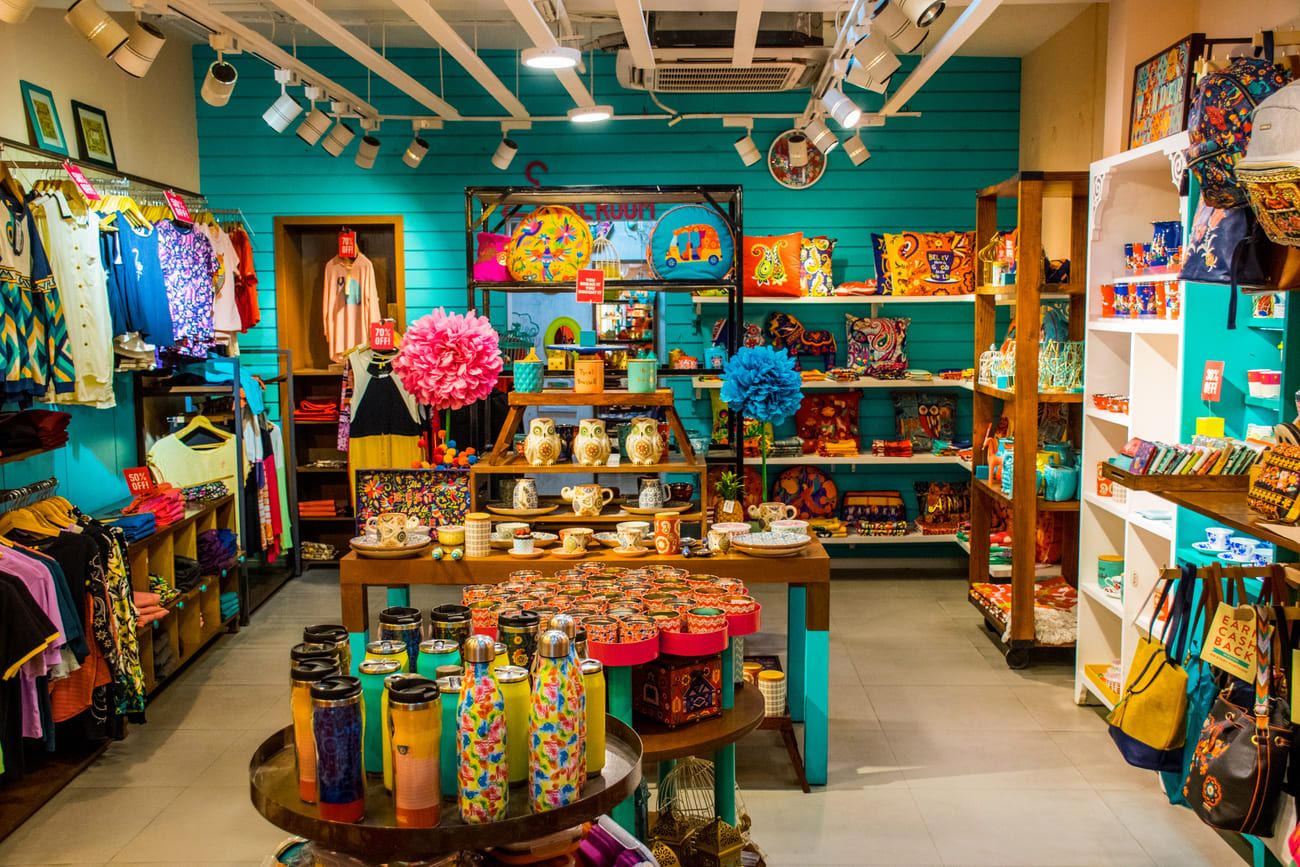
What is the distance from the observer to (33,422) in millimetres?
4547

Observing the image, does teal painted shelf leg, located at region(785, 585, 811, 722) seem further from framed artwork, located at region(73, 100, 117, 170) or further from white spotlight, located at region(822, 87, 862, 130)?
framed artwork, located at region(73, 100, 117, 170)

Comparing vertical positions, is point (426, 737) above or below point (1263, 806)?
above

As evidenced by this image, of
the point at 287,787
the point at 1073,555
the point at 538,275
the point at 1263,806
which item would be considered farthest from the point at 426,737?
the point at 1073,555

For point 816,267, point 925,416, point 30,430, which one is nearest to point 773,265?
point 816,267

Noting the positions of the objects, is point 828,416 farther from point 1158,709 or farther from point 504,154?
point 1158,709

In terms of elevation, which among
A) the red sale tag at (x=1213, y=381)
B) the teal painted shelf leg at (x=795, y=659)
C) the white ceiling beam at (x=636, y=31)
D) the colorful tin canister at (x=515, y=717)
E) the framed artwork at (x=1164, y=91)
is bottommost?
the teal painted shelf leg at (x=795, y=659)

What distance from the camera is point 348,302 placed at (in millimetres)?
7832

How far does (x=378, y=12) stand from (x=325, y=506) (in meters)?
3.21

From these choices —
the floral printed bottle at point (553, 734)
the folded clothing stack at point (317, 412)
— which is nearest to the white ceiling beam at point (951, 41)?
the floral printed bottle at point (553, 734)

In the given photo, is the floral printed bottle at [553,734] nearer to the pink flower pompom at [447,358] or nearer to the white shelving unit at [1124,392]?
the pink flower pompom at [447,358]

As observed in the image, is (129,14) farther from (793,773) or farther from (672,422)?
(793,773)

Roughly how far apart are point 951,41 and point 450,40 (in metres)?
2.21

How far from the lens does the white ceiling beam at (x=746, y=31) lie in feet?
14.9

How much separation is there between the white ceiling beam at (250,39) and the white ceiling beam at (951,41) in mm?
2908
